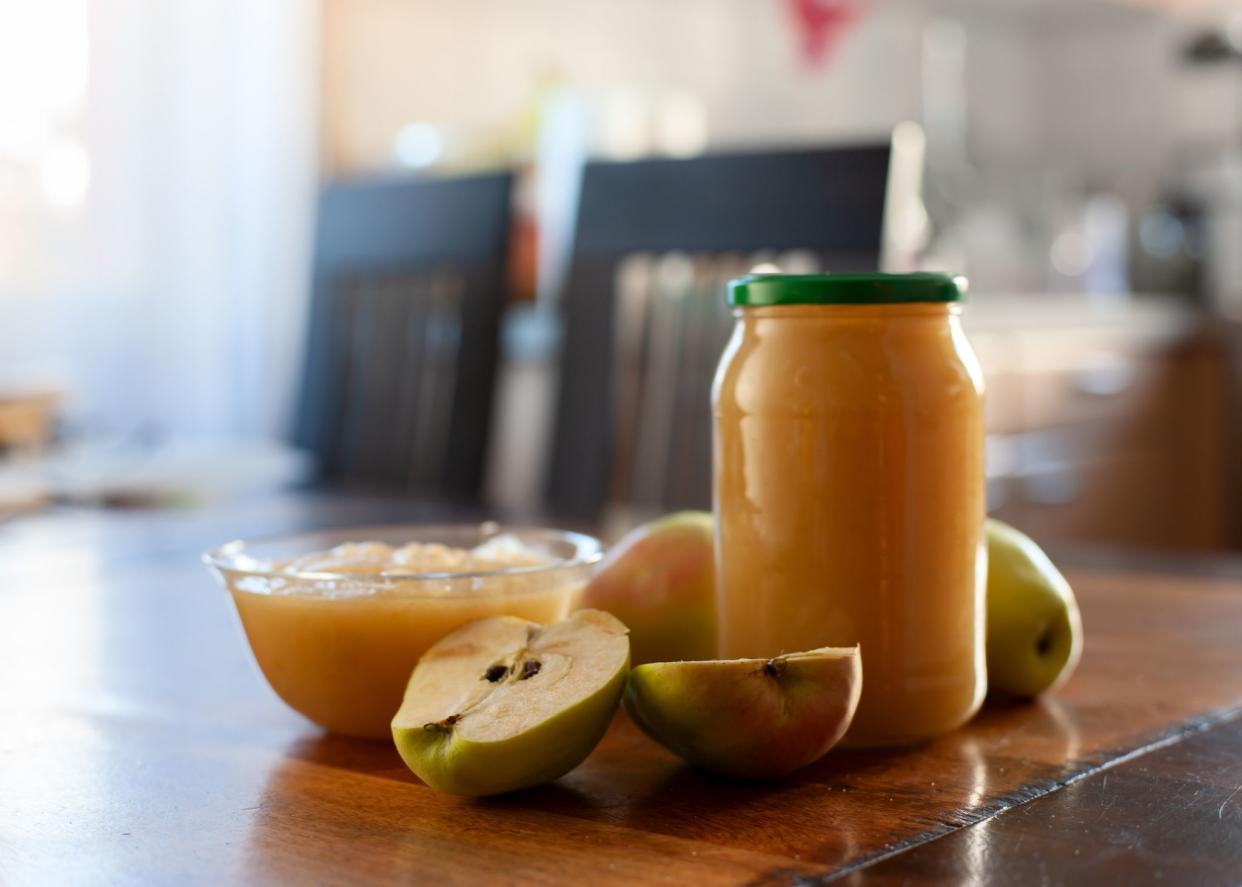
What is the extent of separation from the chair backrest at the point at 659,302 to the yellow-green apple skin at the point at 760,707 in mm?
994

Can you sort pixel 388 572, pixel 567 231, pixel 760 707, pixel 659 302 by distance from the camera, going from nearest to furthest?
pixel 760 707
pixel 388 572
pixel 659 302
pixel 567 231

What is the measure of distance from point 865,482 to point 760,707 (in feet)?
0.35

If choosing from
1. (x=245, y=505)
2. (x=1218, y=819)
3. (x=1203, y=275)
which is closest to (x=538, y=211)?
(x=245, y=505)

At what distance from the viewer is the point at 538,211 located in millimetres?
3346

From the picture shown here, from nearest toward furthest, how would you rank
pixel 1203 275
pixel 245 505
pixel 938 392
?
pixel 938 392, pixel 245 505, pixel 1203 275

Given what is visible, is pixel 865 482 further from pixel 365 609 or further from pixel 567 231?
pixel 567 231

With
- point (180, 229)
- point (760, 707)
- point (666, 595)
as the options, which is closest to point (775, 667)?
point (760, 707)

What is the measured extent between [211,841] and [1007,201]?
457 centimetres

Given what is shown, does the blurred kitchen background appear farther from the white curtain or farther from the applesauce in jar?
the applesauce in jar

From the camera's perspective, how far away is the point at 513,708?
538 mm

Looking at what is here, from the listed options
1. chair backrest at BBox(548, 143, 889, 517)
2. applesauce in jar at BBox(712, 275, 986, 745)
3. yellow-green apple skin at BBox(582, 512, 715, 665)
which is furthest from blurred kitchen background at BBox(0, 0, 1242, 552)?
applesauce in jar at BBox(712, 275, 986, 745)

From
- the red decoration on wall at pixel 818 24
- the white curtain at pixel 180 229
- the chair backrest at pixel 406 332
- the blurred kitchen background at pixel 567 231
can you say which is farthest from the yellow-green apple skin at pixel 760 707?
the red decoration on wall at pixel 818 24

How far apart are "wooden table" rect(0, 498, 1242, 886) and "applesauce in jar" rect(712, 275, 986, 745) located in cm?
4

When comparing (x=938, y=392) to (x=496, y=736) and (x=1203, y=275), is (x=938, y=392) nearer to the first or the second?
(x=496, y=736)
